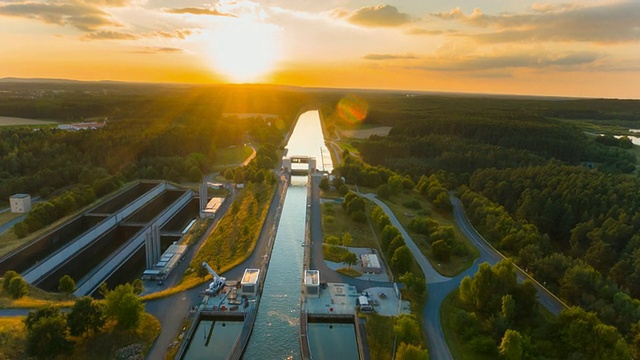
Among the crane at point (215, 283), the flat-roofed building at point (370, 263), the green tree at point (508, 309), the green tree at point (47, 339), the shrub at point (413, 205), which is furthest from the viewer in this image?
the shrub at point (413, 205)

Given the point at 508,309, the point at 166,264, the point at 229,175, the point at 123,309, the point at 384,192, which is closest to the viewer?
the point at 123,309

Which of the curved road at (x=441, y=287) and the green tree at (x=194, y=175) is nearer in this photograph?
the curved road at (x=441, y=287)

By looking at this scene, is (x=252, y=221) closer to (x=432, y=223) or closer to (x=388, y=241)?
(x=388, y=241)

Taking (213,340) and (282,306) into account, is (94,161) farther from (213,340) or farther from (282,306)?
(213,340)

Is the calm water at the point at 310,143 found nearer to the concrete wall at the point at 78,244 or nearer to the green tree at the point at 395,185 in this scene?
the green tree at the point at 395,185

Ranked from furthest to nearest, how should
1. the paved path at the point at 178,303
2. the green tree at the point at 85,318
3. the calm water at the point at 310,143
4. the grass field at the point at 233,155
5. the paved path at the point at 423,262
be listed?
1. the calm water at the point at 310,143
2. the grass field at the point at 233,155
3. the paved path at the point at 423,262
4. the paved path at the point at 178,303
5. the green tree at the point at 85,318

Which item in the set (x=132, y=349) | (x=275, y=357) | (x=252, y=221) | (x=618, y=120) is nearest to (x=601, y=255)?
(x=275, y=357)

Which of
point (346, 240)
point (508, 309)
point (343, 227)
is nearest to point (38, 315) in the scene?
point (346, 240)

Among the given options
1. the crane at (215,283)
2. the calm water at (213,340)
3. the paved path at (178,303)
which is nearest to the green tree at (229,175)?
the paved path at (178,303)
